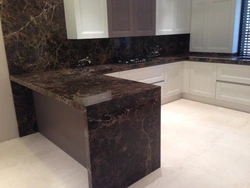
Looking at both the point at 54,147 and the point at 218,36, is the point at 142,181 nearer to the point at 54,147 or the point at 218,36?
the point at 54,147

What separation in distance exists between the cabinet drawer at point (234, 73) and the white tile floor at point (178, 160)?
0.59m

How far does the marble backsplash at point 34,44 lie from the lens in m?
2.65

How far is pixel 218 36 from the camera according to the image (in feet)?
13.1

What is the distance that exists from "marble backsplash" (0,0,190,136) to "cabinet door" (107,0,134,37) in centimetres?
39

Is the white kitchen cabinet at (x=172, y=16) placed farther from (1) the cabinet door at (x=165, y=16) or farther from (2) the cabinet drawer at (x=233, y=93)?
(2) the cabinet drawer at (x=233, y=93)

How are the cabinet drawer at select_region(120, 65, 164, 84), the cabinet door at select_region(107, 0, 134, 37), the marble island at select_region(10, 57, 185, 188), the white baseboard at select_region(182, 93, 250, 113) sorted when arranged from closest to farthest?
the marble island at select_region(10, 57, 185, 188) < the cabinet door at select_region(107, 0, 134, 37) < the cabinet drawer at select_region(120, 65, 164, 84) < the white baseboard at select_region(182, 93, 250, 113)

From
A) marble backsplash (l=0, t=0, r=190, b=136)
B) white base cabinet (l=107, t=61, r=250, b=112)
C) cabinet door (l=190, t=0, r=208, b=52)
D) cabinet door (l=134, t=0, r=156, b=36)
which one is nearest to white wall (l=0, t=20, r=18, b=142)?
marble backsplash (l=0, t=0, r=190, b=136)

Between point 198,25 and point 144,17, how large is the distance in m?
1.31

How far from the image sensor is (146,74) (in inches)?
139

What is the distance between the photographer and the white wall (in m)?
2.68

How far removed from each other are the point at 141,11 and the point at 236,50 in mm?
1863

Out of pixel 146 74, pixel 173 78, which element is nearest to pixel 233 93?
pixel 173 78

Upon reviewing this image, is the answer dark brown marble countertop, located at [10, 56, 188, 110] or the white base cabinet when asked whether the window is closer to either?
the white base cabinet

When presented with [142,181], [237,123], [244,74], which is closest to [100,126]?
[142,181]
